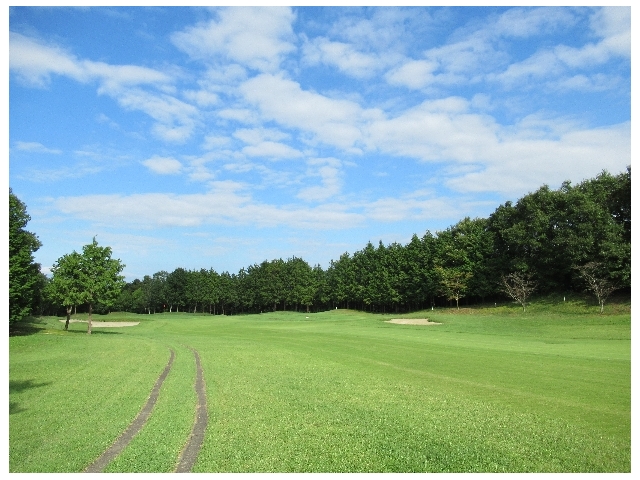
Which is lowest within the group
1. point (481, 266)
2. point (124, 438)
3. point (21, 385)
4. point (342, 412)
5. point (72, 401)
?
point (21, 385)

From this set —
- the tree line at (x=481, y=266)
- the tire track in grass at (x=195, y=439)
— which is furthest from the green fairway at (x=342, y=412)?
the tree line at (x=481, y=266)

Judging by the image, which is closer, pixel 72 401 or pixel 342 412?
pixel 342 412

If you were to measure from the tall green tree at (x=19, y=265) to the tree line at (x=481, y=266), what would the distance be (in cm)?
293

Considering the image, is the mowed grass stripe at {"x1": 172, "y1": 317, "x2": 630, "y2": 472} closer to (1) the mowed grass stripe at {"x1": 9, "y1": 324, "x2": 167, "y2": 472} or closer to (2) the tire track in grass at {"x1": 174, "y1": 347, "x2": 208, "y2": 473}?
(2) the tire track in grass at {"x1": 174, "y1": 347, "x2": 208, "y2": 473}

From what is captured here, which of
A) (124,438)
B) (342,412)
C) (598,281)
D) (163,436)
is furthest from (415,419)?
(598,281)

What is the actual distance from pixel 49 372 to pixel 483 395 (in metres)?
18.0

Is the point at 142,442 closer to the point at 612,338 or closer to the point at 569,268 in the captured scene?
the point at 612,338

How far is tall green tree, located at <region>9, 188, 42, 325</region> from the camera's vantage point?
4356cm

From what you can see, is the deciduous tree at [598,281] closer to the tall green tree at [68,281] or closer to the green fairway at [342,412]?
the green fairway at [342,412]

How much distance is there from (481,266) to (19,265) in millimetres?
67426

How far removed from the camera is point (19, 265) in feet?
146

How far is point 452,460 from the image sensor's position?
8.68m

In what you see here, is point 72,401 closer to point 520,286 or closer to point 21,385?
point 21,385

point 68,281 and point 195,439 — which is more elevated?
point 68,281
